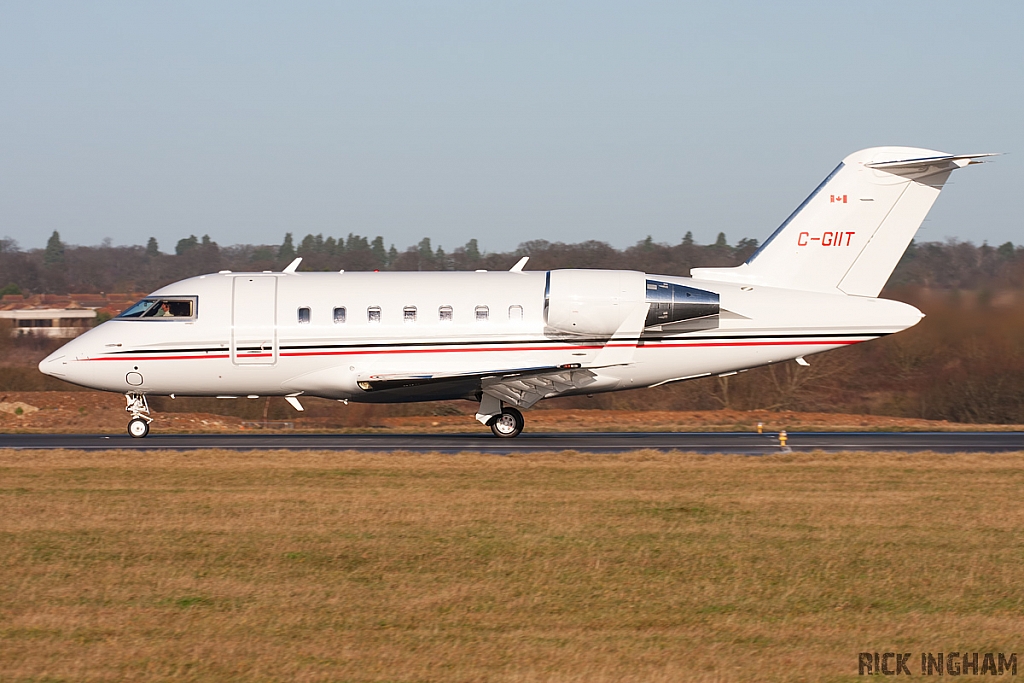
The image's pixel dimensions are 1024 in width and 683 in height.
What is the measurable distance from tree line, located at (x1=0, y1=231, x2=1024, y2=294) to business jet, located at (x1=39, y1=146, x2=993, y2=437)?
2243 millimetres

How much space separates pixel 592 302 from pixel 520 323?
1702 mm

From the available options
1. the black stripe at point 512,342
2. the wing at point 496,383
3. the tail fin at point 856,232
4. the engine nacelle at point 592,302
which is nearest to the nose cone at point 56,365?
the black stripe at point 512,342

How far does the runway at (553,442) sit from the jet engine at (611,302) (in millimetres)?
2726

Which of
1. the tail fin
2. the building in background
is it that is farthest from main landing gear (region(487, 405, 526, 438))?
the building in background

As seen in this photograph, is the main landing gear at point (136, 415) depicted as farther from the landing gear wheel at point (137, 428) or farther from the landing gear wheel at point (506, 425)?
the landing gear wheel at point (506, 425)

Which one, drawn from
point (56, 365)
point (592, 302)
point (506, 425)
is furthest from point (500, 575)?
point (56, 365)

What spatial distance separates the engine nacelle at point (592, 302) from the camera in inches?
969

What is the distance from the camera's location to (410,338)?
Result: 2481 centimetres

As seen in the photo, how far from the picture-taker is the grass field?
26.8 feet

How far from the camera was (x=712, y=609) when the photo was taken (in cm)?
949

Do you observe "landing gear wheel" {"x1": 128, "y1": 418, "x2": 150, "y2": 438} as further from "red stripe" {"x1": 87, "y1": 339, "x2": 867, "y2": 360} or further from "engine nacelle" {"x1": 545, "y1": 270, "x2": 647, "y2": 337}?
"engine nacelle" {"x1": 545, "y1": 270, "x2": 647, "y2": 337}

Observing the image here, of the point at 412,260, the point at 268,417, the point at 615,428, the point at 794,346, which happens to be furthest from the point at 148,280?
the point at 794,346

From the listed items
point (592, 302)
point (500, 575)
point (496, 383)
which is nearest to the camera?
point (500, 575)

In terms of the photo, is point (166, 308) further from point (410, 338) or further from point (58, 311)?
point (58, 311)
